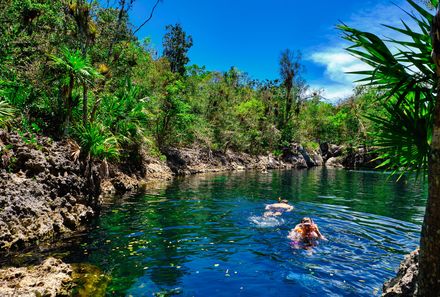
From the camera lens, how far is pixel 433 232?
3273 millimetres

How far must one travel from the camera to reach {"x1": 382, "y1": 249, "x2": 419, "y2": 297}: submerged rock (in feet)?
14.7

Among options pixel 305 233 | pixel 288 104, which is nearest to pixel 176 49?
pixel 288 104

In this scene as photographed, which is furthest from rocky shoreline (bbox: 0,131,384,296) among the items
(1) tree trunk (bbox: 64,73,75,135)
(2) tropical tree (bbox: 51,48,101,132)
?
(2) tropical tree (bbox: 51,48,101,132)

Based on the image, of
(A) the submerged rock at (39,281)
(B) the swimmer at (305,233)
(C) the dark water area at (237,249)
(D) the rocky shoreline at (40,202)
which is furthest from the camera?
(B) the swimmer at (305,233)

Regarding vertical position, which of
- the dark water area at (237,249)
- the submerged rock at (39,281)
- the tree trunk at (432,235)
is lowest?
the dark water area at (237,249)

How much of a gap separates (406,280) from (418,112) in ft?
7.88

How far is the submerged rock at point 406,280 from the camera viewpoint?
14.7 feet

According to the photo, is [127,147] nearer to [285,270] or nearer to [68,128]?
[68,128]

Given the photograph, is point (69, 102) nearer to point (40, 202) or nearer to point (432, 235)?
point (40, 202)

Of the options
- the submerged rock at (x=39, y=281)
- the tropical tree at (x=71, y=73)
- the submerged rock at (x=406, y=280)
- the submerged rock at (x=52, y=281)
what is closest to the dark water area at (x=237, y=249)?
the submerged rock at (x=52, y=281)

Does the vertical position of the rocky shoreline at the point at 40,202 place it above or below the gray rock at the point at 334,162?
below

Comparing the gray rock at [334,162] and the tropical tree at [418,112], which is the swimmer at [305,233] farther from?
the gray rock at [334,162]

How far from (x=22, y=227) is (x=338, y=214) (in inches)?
487

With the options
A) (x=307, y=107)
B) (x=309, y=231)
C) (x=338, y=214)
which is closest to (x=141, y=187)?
(x=338, y=214)
